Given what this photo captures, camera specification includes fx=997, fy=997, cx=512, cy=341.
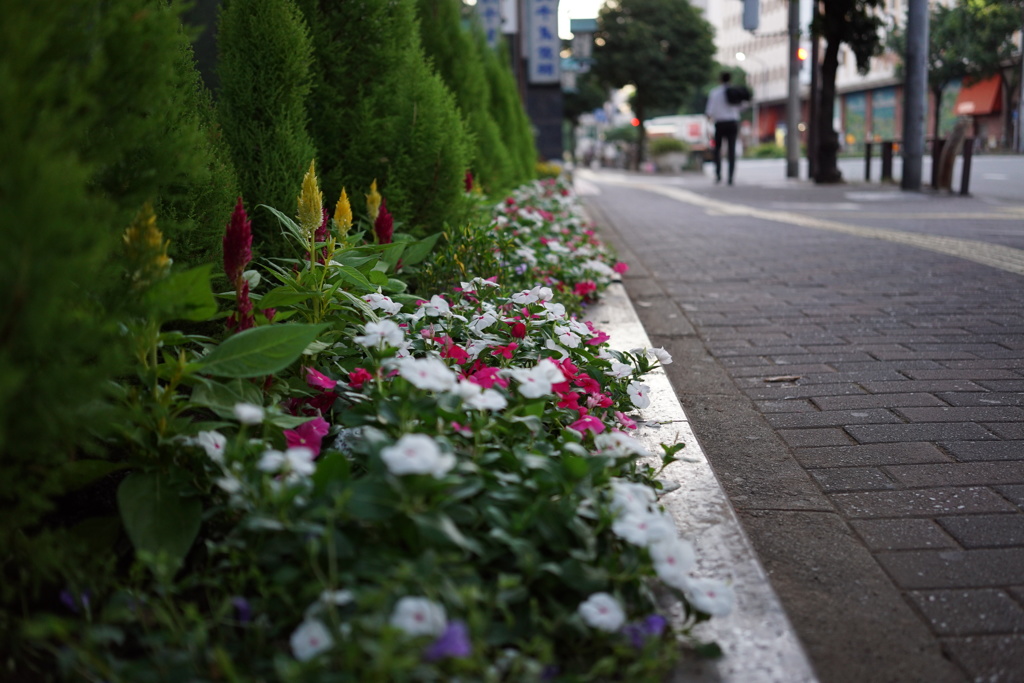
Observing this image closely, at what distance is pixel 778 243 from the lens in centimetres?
940

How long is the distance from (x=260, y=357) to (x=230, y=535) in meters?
0.44

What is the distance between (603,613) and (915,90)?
16.3 meters

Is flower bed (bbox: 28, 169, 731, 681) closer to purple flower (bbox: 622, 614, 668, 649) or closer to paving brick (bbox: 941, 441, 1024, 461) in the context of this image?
purple flower (bbox: 622, 614, 668, 649)

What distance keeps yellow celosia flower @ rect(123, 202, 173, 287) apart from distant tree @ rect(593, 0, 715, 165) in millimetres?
48071

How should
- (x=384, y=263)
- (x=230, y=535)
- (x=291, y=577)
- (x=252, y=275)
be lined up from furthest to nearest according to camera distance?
(x=384, y=263)
(x=252, y=275)
(x=230, y=535)
(x=291, y=577)

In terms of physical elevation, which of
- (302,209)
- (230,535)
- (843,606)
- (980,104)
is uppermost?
(980,104)

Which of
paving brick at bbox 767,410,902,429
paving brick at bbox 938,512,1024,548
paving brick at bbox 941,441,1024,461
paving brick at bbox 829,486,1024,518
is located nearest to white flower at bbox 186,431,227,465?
paving brick at bbox 829,486,1024,518

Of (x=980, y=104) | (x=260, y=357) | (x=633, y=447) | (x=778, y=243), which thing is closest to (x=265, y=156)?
(x=260, y=357)

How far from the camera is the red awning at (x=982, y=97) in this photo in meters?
53.9

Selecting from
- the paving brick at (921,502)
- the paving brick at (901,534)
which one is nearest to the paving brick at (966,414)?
the paving brick at (921,502)

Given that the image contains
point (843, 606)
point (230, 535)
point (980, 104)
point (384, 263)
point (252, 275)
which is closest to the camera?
point (230, 535)

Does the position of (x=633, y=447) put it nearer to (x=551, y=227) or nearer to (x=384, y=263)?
(x=384, y=263)

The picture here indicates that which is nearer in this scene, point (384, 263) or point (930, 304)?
point (384, 263)

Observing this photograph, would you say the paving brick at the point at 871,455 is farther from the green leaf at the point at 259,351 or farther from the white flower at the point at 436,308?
the green leaf at the point at 259,351
